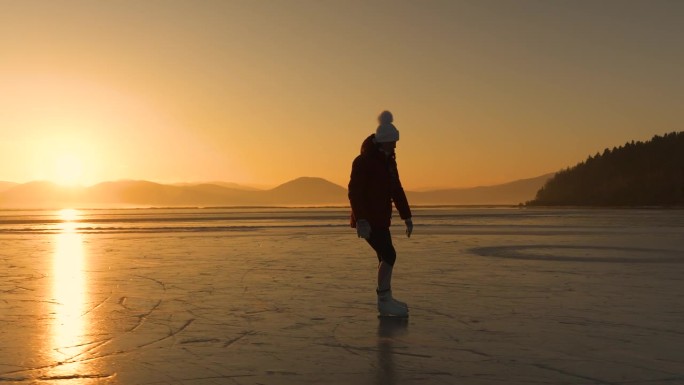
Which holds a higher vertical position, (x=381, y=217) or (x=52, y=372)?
(x=381, y=217)

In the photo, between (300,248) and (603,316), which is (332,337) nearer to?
(603,316)

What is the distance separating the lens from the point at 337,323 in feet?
21.2

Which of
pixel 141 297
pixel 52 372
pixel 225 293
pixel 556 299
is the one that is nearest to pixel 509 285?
pixel 556 299

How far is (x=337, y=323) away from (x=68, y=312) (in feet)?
9.36

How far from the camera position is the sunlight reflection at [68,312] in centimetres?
508

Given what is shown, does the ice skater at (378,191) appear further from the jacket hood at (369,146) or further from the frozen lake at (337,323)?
the frozen lake at (337,323)

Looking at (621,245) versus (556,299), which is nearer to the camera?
(556,299)

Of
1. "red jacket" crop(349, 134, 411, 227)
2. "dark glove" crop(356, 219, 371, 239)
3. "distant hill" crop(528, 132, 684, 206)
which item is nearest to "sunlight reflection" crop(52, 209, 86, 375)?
"dark glove" crop(356, 219, 371, 239)

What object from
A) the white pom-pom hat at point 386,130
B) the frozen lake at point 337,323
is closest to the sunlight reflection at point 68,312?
the frozen lake at point 337,323

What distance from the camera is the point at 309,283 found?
377 inches

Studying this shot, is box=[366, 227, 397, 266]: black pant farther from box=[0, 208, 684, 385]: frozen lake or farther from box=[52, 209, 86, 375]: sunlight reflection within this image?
box=[52, 209, 86, 375]: sunlight reflection

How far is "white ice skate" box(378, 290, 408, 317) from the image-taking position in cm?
675

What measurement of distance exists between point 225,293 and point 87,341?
9.88 ft

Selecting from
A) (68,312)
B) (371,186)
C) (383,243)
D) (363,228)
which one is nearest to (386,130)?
(371,186)
